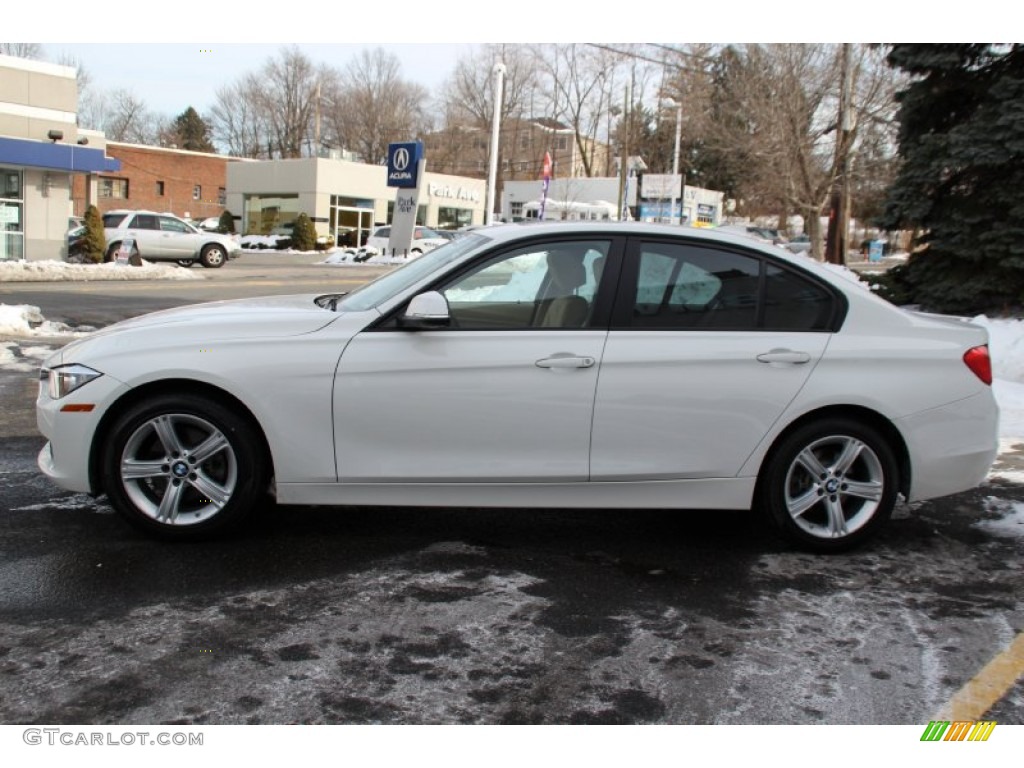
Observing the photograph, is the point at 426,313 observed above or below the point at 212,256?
below

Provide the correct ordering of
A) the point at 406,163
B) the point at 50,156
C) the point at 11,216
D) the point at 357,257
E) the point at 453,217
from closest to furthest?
the point at 406,163 < the point at 50,156 < the point at 11,216 < the point at 357,257 < the point at 453,217

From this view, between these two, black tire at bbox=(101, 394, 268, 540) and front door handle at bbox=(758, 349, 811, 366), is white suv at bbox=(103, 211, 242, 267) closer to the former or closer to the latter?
black tire at bbox=(101, 394, 268, 540)

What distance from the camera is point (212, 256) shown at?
92.6 ft

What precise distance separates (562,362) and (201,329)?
68.7 inches

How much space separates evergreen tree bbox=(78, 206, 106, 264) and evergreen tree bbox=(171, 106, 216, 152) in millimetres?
77387

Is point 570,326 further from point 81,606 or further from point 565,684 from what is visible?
point 81,606

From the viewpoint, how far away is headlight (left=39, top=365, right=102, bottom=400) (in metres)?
4.24

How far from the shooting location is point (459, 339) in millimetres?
4309

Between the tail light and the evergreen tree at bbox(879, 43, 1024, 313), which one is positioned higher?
the evergreen tree at bbox(879, 43, 1024, 313)

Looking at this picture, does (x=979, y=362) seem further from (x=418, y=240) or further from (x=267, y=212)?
(x=267, y=212)

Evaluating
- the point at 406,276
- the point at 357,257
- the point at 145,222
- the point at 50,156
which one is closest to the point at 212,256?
the point at 145,222

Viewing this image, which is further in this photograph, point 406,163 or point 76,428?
point 406,163

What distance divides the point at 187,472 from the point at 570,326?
196 cm

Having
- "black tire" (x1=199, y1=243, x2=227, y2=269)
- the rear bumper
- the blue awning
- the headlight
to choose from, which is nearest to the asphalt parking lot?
the rear bumper
